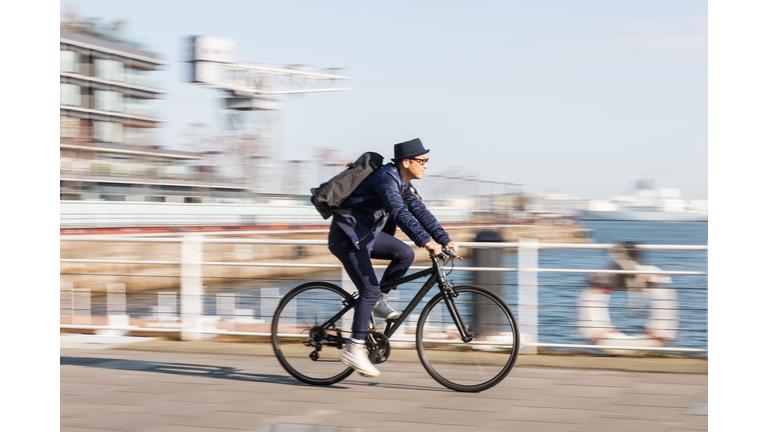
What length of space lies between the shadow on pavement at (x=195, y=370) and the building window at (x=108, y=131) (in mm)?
60001

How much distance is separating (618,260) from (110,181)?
5315 centimetres

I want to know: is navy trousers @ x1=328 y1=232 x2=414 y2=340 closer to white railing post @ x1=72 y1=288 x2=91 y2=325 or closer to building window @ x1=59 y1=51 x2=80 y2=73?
A: white railing post @ x1=72 y1=288 x2=91 y2=325

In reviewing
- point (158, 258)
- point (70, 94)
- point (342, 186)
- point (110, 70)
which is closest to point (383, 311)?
point (342, 186)

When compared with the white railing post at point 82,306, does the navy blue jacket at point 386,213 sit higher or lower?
higher

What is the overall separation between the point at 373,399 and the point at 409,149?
1.68m

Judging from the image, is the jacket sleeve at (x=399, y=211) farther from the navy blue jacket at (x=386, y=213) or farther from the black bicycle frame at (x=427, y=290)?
the black bicycle frame at (x=427, y=290)

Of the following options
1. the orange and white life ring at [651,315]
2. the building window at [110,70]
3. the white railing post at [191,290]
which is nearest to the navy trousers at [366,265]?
the white railing post at [191,290]

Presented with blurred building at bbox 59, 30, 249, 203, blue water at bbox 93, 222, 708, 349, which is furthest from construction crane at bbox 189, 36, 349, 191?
blue water at bbox 93, 222, 708, 349

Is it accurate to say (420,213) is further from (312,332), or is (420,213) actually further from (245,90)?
(245,90)

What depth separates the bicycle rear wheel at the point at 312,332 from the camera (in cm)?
528

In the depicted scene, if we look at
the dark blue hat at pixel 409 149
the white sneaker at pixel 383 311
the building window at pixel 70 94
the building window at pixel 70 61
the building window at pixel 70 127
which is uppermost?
the building window at pixel 70 61

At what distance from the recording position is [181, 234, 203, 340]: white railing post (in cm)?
725

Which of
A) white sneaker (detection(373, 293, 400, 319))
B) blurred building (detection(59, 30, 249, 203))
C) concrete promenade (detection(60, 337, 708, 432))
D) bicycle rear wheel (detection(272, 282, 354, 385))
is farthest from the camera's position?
blurred building (detection(59, 30, 249, 203))
